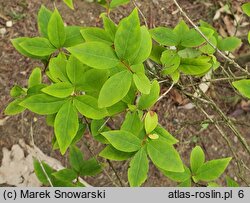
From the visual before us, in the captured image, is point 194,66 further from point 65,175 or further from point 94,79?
point 65,175

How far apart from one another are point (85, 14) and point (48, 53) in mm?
1529

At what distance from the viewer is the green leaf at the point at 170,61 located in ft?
4.53

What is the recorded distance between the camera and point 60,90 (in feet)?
3.94

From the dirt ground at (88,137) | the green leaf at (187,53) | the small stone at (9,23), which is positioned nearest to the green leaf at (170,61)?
the green leaf at (187,53)

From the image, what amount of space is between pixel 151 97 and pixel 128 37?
0.23 meters

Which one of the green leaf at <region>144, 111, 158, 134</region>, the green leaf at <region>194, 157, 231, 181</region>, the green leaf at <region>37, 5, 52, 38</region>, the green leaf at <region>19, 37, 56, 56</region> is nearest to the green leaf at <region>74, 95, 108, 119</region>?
the green leaf at <region>144, 111, 158, 134</region>

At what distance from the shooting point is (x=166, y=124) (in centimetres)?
270

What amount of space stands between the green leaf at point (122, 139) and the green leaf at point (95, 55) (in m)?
0.22

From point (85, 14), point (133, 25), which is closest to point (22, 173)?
point (85, 14)

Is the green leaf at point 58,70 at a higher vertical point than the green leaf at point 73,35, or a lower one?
lower

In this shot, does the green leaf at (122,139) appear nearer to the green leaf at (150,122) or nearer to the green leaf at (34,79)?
the green leaf at (150,122)

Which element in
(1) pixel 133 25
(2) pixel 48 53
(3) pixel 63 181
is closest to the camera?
(1) pixel 133 25
